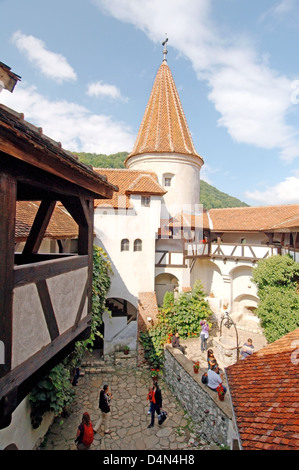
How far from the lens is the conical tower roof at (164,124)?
15734 millimetres

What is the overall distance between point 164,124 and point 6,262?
16.3m

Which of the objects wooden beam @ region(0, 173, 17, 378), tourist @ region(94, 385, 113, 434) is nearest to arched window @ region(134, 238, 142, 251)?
tourist @ region(94, 385, 113, 434)

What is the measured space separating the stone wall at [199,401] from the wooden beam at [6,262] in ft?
Answer: 20.8

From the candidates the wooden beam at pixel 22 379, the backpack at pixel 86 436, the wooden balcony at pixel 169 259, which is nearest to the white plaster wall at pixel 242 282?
the wooden balcony at pixel 169 259

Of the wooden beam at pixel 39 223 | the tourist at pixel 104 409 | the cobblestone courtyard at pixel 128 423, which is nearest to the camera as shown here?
the wooden beam at pixel 39 223

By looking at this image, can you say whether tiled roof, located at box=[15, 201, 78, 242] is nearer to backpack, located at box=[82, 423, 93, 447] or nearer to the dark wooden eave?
the dark wooden eave

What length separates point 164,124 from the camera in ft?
53.7

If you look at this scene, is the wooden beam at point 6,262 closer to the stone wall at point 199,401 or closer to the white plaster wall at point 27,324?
the white plaster wall at point 27,324

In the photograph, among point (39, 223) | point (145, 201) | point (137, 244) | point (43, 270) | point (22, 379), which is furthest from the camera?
point (137, 244)

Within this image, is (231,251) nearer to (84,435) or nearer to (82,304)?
(84,435)

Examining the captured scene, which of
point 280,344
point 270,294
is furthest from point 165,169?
point 280,344

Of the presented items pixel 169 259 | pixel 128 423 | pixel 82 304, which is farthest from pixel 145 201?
pixel 82 304

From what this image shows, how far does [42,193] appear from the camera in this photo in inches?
135
